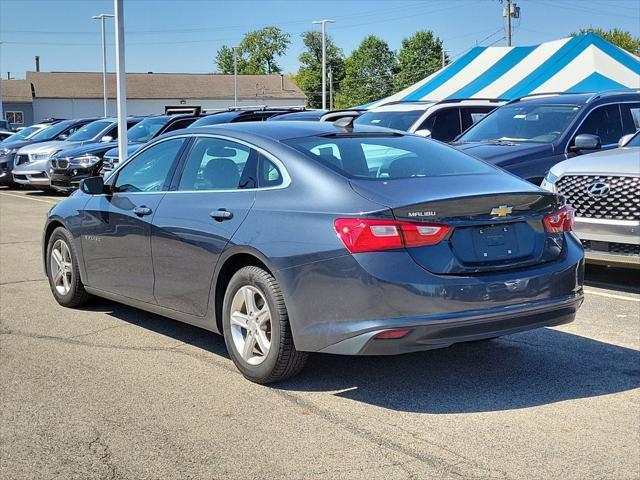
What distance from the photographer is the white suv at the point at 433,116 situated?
13562 millimetres

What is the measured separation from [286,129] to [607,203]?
3.69m

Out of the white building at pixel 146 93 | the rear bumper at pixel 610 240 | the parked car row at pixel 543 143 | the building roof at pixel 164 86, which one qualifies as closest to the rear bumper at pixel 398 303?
the parked car row at pixel 543 143

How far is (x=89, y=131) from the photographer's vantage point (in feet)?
68.4

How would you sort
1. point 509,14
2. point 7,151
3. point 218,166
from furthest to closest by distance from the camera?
point 509,14, point 7,151, point 218,166

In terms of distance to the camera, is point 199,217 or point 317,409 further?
point 199,217

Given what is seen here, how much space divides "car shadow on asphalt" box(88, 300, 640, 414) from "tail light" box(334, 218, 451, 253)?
36.9 inches

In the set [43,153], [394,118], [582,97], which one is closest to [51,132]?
[43,153]

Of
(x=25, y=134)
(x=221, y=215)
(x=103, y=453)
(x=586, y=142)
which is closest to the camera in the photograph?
(x=103, y=453)

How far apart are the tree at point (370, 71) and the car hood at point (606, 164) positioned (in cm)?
11958

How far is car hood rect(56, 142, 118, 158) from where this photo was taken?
704 inches

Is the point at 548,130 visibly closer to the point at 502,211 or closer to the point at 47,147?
the point at 502,211

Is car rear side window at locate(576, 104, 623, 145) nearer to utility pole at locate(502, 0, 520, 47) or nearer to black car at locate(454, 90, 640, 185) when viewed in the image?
black car at locate(454, 90, 640, 185)

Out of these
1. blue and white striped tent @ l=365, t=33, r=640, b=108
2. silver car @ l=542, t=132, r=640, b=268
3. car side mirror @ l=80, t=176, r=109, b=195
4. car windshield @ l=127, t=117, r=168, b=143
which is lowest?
silver car @ l=542, t=132, r=640, b=268

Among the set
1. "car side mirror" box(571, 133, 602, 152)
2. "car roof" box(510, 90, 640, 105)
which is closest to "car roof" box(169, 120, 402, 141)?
"car side mirror" box(571, 133, 602, 152)
